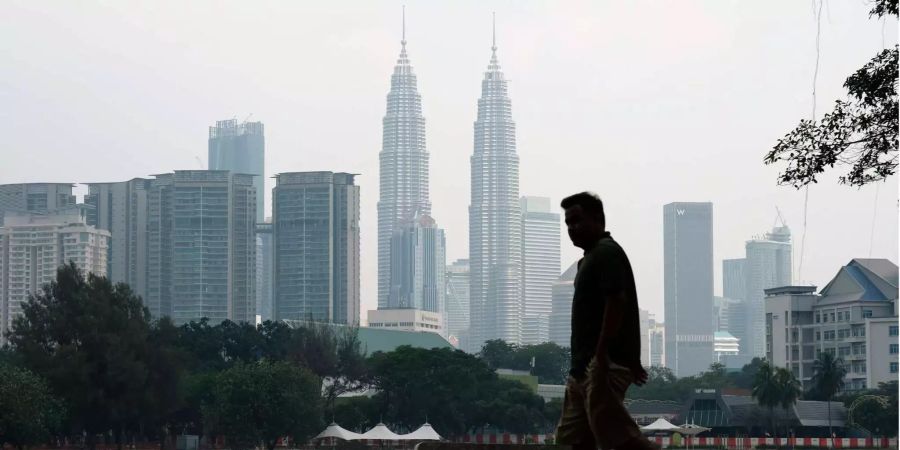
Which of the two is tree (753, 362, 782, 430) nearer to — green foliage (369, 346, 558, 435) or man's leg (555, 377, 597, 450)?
green foliage (369, 346, 558, 435)

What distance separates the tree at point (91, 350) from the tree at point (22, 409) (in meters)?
5.01

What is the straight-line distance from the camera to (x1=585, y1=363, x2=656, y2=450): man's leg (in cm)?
814

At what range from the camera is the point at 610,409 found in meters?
8.13

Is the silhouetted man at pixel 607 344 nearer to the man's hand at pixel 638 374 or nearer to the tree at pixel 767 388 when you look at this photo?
the man's hand at pixel 638 374

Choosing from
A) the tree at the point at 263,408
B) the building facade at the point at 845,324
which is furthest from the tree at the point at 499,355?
the tree at the point at 263,408

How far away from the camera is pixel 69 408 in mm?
66688

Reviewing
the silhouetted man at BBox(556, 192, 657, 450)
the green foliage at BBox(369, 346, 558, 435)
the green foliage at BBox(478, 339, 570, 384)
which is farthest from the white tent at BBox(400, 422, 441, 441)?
the green foliage at BBox(478, 339, 570, 384)

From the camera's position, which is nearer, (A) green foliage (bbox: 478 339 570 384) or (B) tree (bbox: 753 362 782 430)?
(B) tree (bbox: 753 362 782 430)

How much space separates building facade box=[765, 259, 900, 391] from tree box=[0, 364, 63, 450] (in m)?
77.4

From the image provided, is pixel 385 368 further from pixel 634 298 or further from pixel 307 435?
pixel 634 298

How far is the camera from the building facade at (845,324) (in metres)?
124

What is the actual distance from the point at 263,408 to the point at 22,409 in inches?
579

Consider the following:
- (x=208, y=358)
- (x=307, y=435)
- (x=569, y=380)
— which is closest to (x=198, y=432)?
(x=208, y=358)

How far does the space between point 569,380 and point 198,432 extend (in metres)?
80.4
